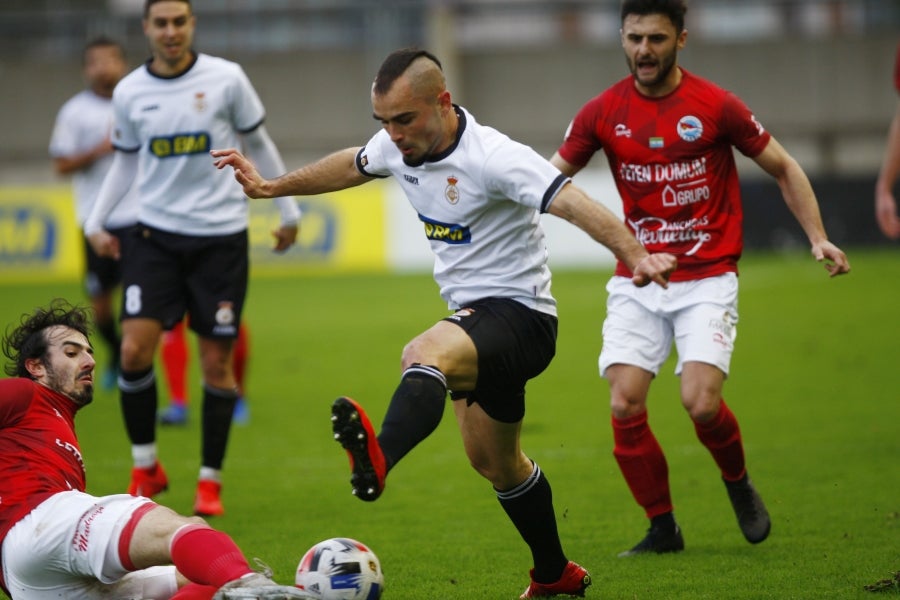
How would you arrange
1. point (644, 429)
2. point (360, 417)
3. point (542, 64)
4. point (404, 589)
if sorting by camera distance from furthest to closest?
point (542, 64) → point (644, 429) → point (404, 589) → point (360, 417)

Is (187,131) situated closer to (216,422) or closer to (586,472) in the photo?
(216,422)

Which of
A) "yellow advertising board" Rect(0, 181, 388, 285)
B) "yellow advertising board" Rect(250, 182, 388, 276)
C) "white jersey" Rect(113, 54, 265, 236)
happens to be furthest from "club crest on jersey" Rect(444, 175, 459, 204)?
"yellow advertising board" Rect(250, 182, 388, 276)

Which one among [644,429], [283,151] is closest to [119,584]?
[644,429]

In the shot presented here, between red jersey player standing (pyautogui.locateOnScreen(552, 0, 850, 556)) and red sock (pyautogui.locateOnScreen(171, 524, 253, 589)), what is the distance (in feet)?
7.45

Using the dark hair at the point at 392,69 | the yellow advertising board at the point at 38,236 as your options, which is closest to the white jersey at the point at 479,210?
the dark hair at the point at 392,69

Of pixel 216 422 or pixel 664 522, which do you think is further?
pixel 216 422

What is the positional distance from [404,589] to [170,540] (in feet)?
4.32

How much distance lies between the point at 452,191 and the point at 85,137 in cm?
671

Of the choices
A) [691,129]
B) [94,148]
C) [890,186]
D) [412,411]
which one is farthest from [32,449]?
[94,148]

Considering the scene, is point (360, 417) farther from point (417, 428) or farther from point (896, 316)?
point (896, 316)

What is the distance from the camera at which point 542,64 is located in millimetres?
33344

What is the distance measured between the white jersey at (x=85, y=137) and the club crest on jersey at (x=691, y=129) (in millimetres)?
5757

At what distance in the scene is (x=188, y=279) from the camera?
7.23 metres

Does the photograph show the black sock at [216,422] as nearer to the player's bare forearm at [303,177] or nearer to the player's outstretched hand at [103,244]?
the player's outstretched hand at [103,244]
